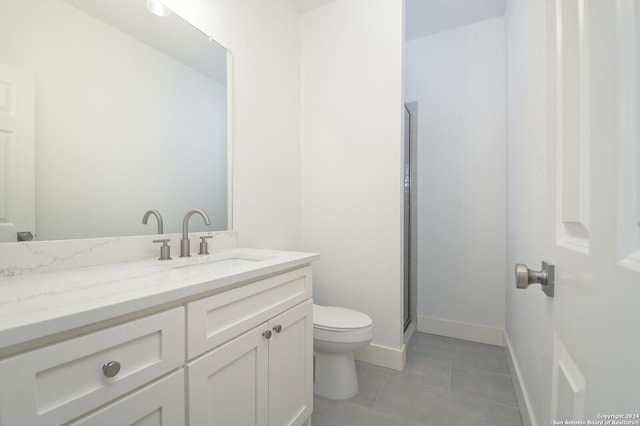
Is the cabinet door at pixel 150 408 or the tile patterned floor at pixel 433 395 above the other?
the cabinet door at pixel 150 408

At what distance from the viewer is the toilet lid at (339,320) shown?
4.91 feet

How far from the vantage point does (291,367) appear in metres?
1.13

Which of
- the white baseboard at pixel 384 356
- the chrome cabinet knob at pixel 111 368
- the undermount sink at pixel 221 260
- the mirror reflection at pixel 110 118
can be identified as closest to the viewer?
the chrome cabinet knob at pixel 111 368

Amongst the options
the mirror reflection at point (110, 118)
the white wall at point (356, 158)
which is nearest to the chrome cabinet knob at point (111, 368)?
the mirror reflection at point (110, 118)

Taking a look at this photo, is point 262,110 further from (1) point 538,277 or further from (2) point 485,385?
(2) point 485,385

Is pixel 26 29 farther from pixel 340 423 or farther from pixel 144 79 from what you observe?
pixel 340 423

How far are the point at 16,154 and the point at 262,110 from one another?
1.22 metres

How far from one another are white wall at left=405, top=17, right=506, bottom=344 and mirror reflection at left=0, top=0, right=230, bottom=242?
1.83 metres

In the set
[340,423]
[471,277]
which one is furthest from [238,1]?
[471,277]

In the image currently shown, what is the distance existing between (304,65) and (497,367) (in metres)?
2.69

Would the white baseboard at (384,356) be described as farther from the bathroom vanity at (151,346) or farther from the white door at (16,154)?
the white door at (16,154)

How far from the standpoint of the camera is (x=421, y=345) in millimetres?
2178

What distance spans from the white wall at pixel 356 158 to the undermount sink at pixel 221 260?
84 centimetres

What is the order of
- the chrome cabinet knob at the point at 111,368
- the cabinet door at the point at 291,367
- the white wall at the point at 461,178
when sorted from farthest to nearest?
the white wall at the point at 461,178 < the cabinet door at the point at 291,367 < the chrome cabinet knob at the point at 111,368
